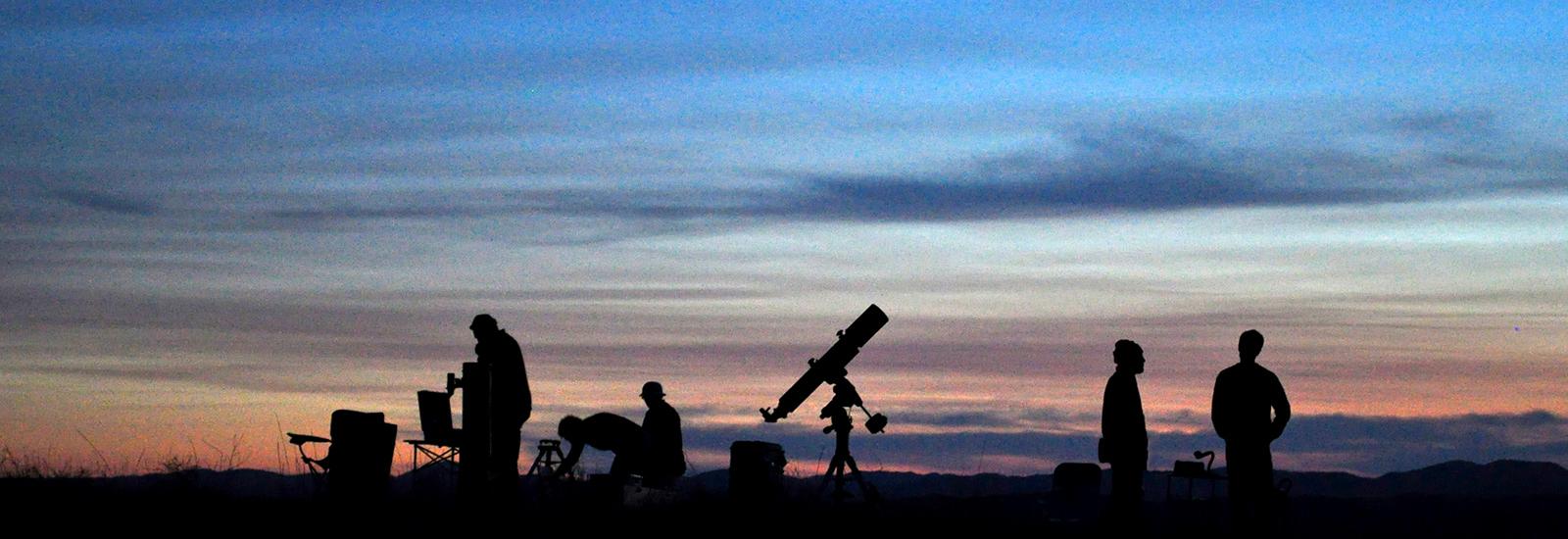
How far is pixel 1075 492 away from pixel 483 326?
812cm

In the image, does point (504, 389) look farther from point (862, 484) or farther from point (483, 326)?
point (862, 484)

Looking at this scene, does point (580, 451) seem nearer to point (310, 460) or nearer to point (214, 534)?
point (310, 460)

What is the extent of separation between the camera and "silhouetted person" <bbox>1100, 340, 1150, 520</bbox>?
18891 millimetres

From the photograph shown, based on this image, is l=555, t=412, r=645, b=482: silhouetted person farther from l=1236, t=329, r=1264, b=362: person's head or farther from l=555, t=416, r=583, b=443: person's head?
l=1236, t=329, r=1264, b=362: person's head

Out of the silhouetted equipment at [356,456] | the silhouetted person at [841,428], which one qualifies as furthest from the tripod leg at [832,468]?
the silhouetted equipment at [356,456]

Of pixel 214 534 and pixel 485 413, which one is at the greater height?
pixel 485 413

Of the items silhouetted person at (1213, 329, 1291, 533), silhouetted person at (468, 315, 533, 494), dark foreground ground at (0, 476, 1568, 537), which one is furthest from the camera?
→ silhouetted person at (1213, 329, 1291, 533)

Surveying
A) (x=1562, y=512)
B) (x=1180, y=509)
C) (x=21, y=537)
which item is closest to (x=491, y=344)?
(x=21, y=537)

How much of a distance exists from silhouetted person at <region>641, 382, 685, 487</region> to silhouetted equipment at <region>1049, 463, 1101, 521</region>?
4513 millimetres

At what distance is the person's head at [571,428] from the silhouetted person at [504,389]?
4.65 m

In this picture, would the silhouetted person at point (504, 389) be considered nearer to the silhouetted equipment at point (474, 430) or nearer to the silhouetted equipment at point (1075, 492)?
the silhouetted equipment at point (474, 430)

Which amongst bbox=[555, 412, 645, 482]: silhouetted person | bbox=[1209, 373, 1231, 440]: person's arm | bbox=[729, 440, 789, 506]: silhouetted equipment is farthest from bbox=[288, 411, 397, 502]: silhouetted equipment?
bbox=[1209, 373, 1231, 440]: person's arm

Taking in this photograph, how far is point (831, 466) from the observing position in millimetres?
24203

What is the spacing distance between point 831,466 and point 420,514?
7.31 meters
